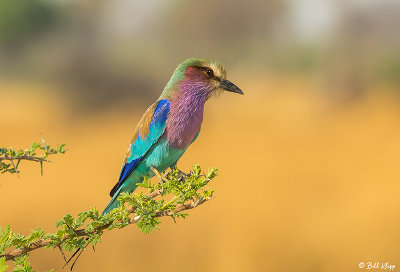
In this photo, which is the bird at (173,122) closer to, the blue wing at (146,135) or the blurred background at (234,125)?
the blue wing at (146,135)

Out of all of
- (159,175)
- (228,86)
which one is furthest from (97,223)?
(228,86)

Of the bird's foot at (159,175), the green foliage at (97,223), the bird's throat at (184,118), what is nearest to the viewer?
the green foliage at (97,223)

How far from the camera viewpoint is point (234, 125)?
73.1 feet

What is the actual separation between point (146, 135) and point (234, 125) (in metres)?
18.7

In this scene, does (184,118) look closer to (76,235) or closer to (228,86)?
(228,86)

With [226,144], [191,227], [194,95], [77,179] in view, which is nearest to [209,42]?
[226,144]

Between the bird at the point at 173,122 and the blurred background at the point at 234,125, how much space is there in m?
2.01

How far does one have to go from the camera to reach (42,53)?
939 inches

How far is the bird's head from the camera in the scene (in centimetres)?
366

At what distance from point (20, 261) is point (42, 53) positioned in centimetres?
2232

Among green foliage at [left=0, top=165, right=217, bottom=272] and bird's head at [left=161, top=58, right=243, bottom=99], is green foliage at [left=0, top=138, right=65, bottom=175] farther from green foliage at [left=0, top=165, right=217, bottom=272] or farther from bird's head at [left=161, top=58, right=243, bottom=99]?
bird's head at [left=161, top=58, right=243, bottom=99]

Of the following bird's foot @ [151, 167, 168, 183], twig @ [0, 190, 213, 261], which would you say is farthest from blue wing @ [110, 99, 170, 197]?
twig @ [0, 190, 213, 261]

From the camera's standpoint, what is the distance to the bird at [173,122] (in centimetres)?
353

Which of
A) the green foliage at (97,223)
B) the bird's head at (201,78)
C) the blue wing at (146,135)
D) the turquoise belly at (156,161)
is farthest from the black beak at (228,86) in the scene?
the green foliage at (97,223)
